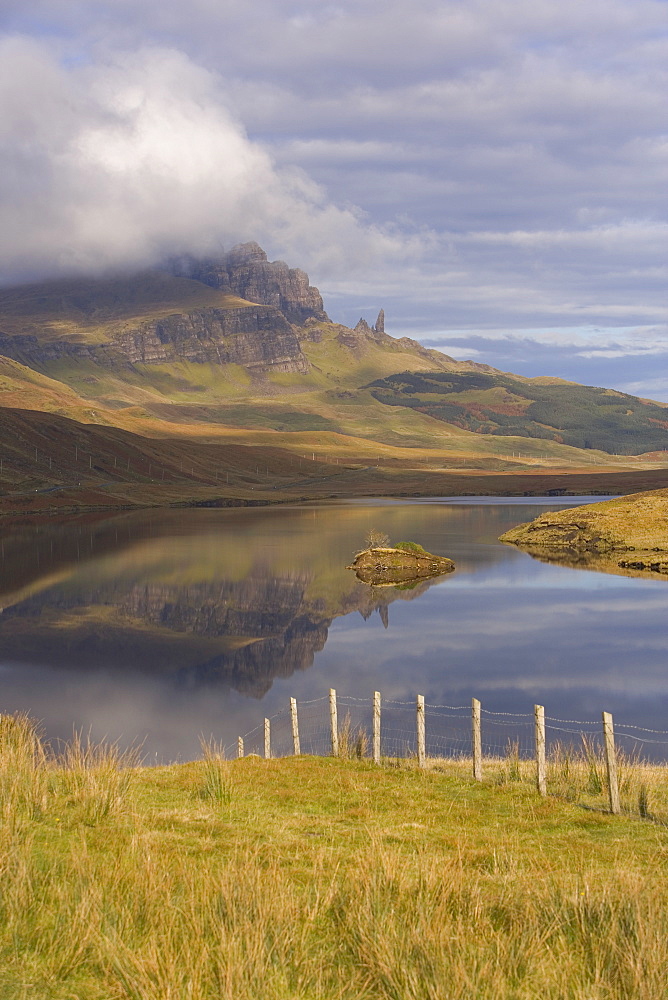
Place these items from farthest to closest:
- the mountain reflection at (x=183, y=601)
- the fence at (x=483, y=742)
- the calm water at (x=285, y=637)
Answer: the mountain reflection at (x=183, y=601) → the calm water at (x=285, y=637) → the fence at (x=483, y=742)

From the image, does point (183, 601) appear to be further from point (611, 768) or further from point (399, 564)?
point (611, 768)

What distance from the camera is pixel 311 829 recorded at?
13469 millimetres

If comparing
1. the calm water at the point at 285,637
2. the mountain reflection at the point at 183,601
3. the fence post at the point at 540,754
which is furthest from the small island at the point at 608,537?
the fence post at the point at 540,754

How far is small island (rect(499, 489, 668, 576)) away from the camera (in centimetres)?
6319

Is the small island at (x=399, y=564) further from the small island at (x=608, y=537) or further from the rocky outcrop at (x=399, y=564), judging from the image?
the small island at (x=608, y=537)

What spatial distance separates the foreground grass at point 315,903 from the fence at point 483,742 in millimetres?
2903

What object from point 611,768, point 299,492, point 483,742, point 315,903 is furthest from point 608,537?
point 299,492

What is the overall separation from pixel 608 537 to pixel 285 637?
39158mm

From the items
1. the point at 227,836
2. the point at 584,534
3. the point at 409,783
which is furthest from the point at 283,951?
the point at 584,534

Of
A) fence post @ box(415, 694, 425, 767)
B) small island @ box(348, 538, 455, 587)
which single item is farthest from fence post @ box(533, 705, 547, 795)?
small island @ box(348, 538, 455, 587)

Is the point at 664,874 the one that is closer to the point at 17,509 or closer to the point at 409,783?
the point at 409,783

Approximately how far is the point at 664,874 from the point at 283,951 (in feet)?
17.5

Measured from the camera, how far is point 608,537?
2763 inches

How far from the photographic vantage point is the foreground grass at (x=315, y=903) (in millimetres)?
8188
